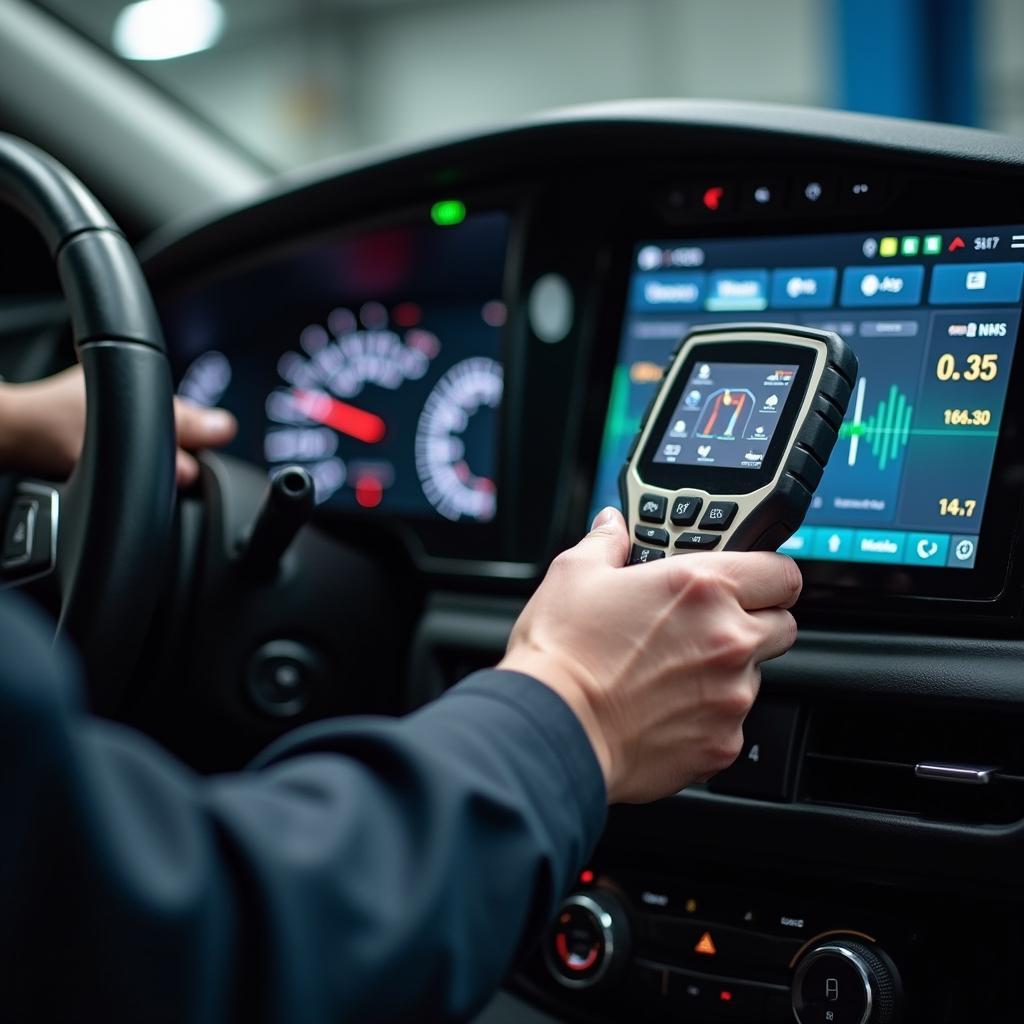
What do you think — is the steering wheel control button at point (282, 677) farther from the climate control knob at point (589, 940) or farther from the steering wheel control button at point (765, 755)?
the steering wheel control button at point (765, 755)

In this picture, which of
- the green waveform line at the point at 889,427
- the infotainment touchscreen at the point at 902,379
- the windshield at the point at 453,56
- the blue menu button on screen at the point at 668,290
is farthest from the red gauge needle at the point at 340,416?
the windshield at the point at 453,56

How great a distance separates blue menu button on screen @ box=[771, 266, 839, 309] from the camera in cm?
108

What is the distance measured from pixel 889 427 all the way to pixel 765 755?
0.27 m

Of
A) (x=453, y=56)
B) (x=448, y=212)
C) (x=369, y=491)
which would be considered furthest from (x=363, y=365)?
Result: (x=453, y=56)

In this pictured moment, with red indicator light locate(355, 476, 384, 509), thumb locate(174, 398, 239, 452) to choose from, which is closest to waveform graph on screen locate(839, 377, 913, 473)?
thumb locate(174, 398, 239, 452)

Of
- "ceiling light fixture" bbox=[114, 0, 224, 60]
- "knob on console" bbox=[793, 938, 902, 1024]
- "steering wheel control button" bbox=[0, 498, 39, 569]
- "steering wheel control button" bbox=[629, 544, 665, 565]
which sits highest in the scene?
"ceiling light fixture" bbox=[114, 0, 224, 60]

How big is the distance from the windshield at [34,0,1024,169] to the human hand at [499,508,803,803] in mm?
6482

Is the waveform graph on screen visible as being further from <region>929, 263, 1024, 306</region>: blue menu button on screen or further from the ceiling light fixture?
the ceiling light fixture

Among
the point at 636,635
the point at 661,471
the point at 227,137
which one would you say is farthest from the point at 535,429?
the point at 227,137

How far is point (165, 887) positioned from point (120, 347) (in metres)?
0.55

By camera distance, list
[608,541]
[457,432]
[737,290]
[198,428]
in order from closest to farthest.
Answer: [608,541] → [737,290] → [198,428] → [457,432]

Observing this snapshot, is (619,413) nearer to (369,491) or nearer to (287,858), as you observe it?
(369,491)

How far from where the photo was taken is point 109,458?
0.91 metres

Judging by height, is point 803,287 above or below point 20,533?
above
